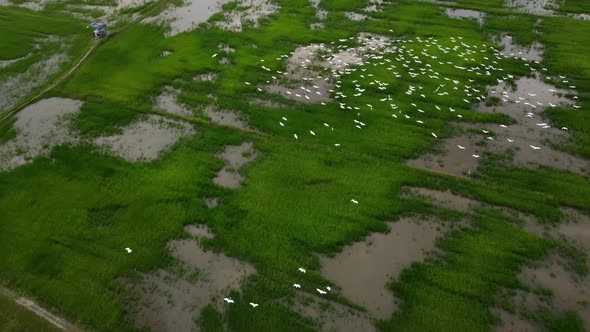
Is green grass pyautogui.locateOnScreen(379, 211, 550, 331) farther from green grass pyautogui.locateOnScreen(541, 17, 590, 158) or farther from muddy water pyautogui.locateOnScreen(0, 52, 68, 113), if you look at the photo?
muddy water pyautogui.locateOnScreen(0, 52, 68, 113)

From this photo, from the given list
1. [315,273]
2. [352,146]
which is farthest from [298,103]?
[315,273]

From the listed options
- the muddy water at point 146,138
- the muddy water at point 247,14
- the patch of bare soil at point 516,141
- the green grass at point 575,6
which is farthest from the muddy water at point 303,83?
the green grass at point 575,6

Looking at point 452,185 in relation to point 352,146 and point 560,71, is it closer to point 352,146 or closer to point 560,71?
point 352,146

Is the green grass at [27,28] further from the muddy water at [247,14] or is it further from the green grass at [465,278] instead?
the green grass at [465,278]

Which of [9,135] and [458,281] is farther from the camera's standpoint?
[9,135]

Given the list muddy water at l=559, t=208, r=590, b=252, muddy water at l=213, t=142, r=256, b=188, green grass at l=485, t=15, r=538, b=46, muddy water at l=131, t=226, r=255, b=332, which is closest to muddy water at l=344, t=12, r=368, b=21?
green grass at l=485, t=15, r=538, b=46
